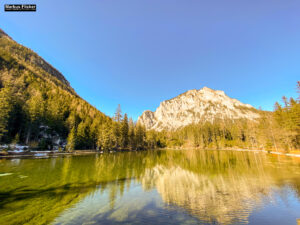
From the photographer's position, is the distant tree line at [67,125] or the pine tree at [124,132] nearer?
the distant tree line at [67,125]

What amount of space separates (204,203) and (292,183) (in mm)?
13503

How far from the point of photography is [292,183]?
1508 cm

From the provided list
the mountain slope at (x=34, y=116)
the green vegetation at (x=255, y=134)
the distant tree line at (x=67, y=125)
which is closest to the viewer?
the green vegetation at (x=255, y=134)

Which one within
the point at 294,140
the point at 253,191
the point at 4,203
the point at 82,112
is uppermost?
the point at 82,112

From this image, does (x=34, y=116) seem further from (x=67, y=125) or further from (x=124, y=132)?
(x=124, y=132)

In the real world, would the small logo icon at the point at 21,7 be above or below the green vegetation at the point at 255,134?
above

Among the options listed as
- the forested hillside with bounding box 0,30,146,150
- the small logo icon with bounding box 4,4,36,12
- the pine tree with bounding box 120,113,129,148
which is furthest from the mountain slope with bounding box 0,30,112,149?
the small logo icon with bounding box 4,4,36,12

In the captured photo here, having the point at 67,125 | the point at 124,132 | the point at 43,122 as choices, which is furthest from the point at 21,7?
the point at 124,132

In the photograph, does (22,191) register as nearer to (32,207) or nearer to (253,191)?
(32,207)

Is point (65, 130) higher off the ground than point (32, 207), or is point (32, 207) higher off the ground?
point (65, 130)

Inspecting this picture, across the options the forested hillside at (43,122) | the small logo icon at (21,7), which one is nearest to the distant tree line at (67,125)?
the forested hillside at (43,122)

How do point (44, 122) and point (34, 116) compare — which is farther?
point (44, 122)

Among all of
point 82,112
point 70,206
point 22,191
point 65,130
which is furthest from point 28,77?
point 70,206

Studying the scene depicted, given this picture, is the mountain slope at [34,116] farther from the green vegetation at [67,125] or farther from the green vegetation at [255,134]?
the green vegetation at [255,134]
